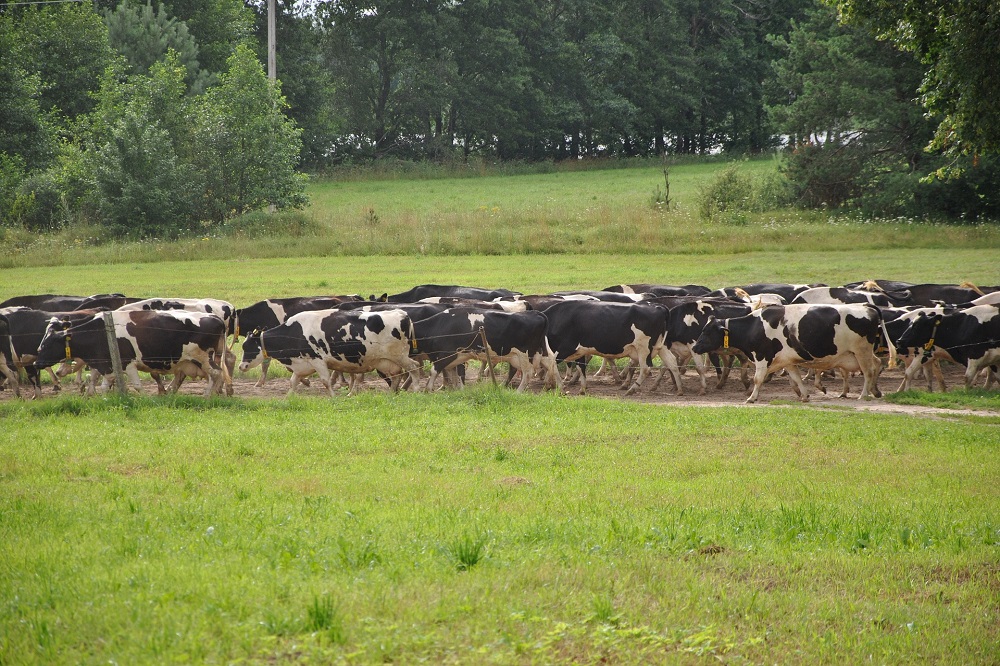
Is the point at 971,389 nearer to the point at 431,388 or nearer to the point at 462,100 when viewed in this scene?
the point at 431,388

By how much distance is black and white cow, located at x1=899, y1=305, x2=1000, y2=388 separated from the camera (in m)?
17.0

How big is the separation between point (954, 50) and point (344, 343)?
36.7 ft

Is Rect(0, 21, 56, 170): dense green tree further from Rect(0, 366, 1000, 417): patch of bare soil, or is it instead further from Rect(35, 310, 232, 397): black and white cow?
Rect(35, 310, 232, 397): black and white cow

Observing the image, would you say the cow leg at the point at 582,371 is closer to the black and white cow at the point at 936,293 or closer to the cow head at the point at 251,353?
the cow head at the point at 251,353

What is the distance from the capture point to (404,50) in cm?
7625

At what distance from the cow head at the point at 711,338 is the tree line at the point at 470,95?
4997 mm

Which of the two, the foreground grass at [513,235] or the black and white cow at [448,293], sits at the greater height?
Answer: the foreground grass at [513,235]

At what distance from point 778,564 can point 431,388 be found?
1096cm

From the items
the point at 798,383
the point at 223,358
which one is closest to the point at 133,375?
the point at 223,358

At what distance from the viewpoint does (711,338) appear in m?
18.5

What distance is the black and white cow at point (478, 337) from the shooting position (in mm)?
17938

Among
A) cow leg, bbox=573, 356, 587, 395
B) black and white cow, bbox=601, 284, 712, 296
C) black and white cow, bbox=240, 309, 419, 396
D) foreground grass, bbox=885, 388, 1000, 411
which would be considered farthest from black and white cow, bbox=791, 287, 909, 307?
black and white cow, bbox=240, 309, 419, 396

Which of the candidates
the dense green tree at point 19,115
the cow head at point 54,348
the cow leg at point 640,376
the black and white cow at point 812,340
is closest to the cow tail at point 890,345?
the black and white cow at point 812,340

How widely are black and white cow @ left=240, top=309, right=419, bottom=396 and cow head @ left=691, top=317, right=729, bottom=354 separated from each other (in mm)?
5279
